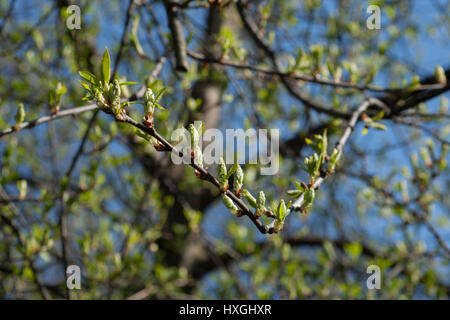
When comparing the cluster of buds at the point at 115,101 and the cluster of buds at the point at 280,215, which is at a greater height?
the cluster of buds at the point at 115,101

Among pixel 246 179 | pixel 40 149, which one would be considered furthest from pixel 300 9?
pixel 40 149

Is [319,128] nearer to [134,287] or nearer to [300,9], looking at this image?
[134,287]

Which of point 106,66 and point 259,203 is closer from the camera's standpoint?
point 106,66

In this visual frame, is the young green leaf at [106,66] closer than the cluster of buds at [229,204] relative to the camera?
Yes

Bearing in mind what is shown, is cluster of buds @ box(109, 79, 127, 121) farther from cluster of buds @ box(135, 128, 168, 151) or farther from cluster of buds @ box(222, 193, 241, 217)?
cluster of buds @ box(222, 193, 241, 217)

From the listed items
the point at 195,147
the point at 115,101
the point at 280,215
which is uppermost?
the point at 115,101

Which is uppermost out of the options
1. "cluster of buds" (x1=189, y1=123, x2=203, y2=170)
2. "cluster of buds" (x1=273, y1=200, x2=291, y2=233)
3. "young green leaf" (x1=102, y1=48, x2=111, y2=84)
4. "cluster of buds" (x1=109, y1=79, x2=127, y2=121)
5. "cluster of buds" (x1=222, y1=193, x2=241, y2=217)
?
"young green leaf" (x1=102, y1=48, x2=111, y2=84)

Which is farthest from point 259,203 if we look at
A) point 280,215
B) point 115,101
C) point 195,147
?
point 115,101

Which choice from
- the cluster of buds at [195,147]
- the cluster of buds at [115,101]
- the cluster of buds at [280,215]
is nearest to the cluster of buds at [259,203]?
the cluster of buds at [280,215]

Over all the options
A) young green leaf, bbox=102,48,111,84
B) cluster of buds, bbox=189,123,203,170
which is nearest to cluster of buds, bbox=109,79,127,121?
young green leaf, bbox=102,48,111,84

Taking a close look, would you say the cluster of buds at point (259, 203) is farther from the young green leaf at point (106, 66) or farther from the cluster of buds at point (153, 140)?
the young green leaf at point (106, 66)

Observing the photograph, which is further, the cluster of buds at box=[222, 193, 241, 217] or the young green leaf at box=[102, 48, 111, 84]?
the cluster of buds at box=[222, 193, 241, 217]

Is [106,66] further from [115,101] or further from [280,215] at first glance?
[280,215]

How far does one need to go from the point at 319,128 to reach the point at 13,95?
2160 mm
